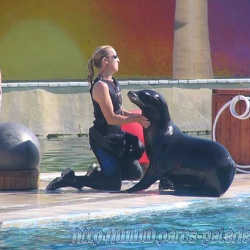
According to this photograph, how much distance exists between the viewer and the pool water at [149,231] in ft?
26.9

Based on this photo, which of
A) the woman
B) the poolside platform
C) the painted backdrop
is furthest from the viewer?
the painted backdrop

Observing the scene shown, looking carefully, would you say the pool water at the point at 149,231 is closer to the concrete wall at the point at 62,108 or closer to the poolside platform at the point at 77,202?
the poolside platform at the point at 77,202

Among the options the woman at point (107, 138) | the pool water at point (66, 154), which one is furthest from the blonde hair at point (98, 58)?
the pool water at point (66, 154)

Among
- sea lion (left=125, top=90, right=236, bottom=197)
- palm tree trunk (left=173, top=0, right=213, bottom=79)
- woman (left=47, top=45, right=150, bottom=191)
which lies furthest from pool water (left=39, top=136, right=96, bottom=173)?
palm tree trunk (left=173, top=0, right=213, bottom=79)

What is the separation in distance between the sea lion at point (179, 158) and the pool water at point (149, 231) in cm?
68

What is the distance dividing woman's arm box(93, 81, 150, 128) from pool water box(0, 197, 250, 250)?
1.15 metres

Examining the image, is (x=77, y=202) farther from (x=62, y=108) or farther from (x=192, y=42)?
(x=192, y=42)

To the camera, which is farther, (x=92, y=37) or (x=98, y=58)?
(x=92, y=37)

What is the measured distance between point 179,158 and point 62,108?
397 inches

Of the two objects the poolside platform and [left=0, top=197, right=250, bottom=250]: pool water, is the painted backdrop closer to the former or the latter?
the poolside platform

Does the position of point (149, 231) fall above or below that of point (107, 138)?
below

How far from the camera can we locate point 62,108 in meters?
20.4

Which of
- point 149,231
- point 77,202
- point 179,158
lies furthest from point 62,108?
point 149,231

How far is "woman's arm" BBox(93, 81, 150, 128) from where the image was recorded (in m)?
10.5
